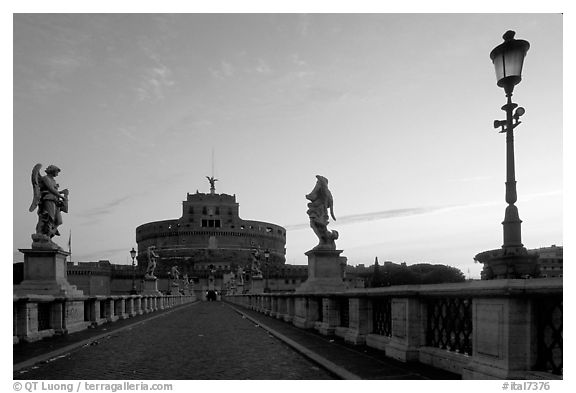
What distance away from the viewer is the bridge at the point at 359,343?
6.00m

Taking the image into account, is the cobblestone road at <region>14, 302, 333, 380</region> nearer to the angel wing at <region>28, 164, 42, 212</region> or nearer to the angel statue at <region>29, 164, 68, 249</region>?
the angel statue at <region>29, 164, 68, 249</region>

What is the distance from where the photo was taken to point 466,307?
769cm

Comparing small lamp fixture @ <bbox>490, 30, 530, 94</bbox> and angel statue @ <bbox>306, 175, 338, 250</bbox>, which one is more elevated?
small lamp fixture @ <bbox>490, 30, 530, 94</bbox>

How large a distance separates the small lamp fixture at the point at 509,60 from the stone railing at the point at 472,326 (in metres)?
3.07

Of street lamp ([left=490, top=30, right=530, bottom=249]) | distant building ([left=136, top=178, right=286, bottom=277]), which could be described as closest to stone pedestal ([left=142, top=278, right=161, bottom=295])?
street lamp ([left=490, top=30, right=530, bottom=249])

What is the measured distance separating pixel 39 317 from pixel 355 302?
Answer: 7963 mm

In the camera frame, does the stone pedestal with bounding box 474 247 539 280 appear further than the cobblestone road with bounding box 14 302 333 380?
No

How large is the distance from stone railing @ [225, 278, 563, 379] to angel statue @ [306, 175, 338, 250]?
6.17 m

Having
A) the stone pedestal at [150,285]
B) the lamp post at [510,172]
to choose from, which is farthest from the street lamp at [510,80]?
the stone pedestal at [150,285]

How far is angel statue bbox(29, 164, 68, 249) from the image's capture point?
16125 mm

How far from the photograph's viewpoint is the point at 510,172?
802 cm

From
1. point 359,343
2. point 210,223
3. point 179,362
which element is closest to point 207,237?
point 210,223

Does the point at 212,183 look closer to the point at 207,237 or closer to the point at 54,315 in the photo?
the point at 207,237
